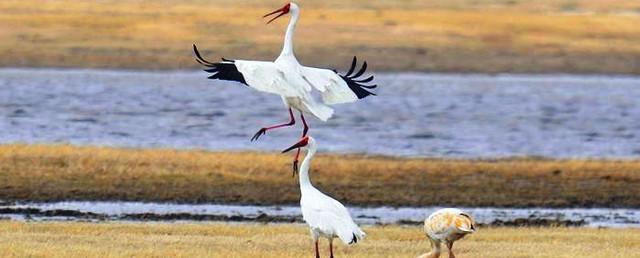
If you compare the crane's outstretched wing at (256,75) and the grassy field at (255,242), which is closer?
the crane's outstretched wing at (256,75)

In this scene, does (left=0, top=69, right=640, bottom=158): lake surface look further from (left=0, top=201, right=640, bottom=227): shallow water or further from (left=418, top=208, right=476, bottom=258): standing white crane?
(left=418, top=208, right=476, bottom=258): standing white crane

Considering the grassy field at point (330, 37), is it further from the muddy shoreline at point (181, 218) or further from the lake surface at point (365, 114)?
the muddy shoreline at point (181, 218)

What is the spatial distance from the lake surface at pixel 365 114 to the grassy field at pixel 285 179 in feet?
9.45

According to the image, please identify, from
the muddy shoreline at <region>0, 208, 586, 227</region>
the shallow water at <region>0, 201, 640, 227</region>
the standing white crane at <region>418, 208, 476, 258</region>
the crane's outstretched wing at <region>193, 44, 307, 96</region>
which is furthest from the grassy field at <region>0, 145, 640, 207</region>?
the standing white crane at <region>418, 208, 476, 258</region>

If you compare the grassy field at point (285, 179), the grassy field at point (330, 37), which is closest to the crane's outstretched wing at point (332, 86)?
the grassy field at point (285, 179)

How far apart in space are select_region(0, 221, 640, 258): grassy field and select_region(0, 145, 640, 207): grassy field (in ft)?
10.9

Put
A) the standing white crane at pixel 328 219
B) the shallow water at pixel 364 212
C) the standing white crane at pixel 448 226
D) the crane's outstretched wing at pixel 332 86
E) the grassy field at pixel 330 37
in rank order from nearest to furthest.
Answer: the standing white crane at pixel 448 226 < the standing white crane at pixel 328 219 < the crane's outstretched wing at pixel 332 86 < the shallow water at pixel 364 212 < the grassy field at pixel 330 37

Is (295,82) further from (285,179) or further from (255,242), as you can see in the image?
(285,179)

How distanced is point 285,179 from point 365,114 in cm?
1246

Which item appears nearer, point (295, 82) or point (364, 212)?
point (295, 82)

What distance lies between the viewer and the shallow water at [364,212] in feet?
62.0

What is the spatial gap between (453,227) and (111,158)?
458 inches

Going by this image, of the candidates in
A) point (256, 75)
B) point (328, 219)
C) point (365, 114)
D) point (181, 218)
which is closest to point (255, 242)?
point (256, 75)

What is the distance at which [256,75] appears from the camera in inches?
521
